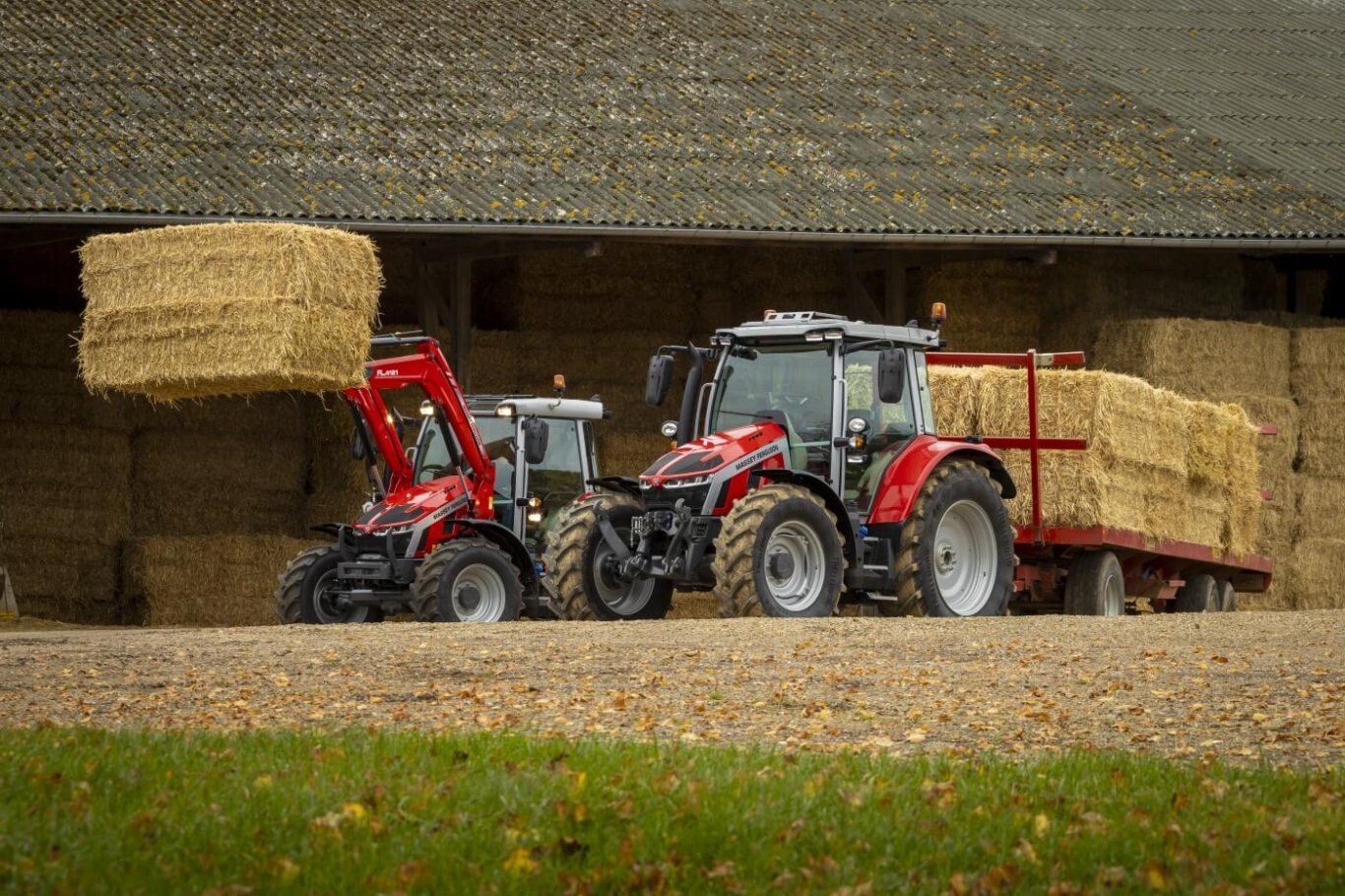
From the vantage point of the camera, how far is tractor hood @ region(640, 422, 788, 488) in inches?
552

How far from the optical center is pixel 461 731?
8297 millimetres

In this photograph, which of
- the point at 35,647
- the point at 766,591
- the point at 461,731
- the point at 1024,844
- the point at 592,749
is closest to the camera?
the point at 1024,844

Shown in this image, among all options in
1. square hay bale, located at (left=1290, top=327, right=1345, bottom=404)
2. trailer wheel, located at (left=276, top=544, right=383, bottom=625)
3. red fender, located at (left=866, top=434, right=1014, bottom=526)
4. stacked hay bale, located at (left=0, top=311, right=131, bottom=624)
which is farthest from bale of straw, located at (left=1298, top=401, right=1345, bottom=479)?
stacked hay bale, located at (left=0, top=311, right=131, bottom=624)

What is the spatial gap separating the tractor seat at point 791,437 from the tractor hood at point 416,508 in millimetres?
2433

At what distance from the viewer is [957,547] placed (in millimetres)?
15211

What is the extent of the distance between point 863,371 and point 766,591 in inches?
84.4

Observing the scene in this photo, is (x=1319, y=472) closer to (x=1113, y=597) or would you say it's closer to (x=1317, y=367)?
(x=1317, y=367)

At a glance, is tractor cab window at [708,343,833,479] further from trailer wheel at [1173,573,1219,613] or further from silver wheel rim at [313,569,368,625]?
trailer wheel at [1173,573,1219,613]

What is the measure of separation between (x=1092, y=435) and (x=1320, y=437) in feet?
21.1

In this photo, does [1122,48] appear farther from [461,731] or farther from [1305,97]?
[461,731]

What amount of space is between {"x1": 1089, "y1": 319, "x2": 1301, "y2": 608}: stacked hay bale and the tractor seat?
7561 mm

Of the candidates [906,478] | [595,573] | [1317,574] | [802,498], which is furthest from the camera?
[1317,574]

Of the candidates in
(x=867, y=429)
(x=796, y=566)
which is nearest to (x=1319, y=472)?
(x=867, y=429)

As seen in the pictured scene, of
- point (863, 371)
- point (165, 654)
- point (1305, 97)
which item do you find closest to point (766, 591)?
point (863, 371)
